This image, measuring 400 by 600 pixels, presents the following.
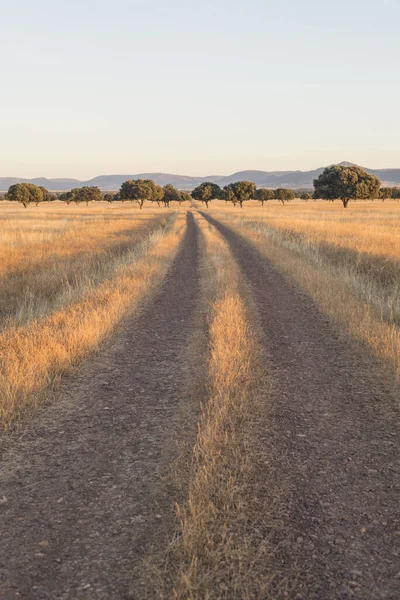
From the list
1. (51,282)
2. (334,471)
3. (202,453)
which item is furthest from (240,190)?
(202,453)

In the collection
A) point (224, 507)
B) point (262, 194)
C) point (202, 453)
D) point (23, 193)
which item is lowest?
point (224, 507)

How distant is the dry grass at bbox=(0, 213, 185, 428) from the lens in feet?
18.6

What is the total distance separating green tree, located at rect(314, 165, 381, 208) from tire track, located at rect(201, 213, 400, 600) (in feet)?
197

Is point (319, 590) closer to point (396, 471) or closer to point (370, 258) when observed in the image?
point (396, 471)

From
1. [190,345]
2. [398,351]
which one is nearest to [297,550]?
[398,351]

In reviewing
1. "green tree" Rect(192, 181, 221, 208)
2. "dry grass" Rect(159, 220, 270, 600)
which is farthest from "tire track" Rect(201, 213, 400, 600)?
"green tree" Rect(192, 181, 221, 208)

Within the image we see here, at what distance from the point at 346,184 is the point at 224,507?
214ft

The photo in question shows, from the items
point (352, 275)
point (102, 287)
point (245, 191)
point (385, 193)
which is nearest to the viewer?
point (102, 287)

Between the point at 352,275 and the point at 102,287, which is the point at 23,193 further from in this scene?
the point at 352,275

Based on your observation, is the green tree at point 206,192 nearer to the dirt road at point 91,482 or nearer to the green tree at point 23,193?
the green tree at point 23,193

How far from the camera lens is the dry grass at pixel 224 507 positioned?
2.79 meters

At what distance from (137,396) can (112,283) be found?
733cm

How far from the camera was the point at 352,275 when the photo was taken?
13938 millimetres

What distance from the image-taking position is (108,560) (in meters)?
2.99
